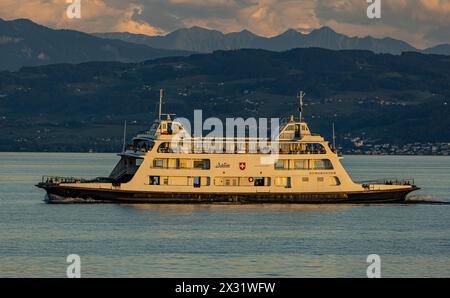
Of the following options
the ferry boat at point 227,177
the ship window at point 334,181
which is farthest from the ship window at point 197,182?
the ship window at point 334,181

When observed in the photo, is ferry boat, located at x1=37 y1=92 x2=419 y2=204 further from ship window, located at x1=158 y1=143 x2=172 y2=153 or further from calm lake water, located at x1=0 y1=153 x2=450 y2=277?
calm lake water, located at x1=0 y1=153 x2=450 y2=277

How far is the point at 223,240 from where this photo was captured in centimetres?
6334

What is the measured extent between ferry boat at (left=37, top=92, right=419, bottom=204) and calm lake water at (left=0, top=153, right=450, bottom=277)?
117 cm

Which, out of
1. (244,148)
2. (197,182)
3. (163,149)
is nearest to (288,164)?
(244,148)

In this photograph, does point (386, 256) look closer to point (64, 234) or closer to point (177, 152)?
point (64, 234)

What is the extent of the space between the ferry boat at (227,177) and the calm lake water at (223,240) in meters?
1.17

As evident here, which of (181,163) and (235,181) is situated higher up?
(181,163)

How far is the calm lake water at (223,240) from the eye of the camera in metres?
52.7

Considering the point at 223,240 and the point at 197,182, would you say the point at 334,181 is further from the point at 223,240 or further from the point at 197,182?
the point at 223,240

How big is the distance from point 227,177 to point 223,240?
18.4m
